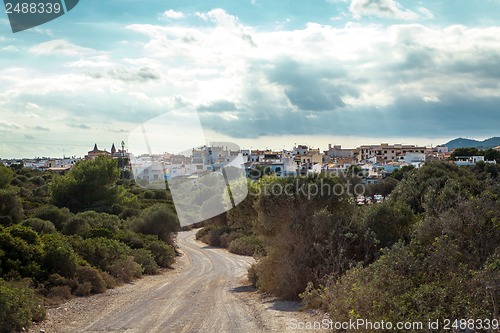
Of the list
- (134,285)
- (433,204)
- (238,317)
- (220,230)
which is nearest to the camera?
(238,317)

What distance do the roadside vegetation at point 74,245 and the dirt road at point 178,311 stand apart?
65cm

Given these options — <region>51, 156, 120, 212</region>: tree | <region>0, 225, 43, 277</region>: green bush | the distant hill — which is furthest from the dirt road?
the distant hill

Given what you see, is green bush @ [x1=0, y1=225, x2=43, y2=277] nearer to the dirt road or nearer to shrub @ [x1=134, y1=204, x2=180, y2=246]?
the dirt road

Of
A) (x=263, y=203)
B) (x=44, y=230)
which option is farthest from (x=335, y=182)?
(x=44, y=230)

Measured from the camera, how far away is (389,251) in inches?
388

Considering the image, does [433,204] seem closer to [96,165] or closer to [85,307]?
[85,307]

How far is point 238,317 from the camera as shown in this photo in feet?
37.9

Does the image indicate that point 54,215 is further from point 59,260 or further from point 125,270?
point 59,260

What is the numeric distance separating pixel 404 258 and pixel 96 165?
36538 mm

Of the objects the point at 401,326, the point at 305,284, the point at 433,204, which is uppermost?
the point at 433,204

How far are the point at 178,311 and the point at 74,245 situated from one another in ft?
26.6

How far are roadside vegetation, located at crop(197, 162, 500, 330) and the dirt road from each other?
3.25ft

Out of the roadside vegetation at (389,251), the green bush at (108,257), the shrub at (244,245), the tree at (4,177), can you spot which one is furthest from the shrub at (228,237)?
the roadside vegetation at (389,251)

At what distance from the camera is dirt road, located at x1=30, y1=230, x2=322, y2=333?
34.8 ft
